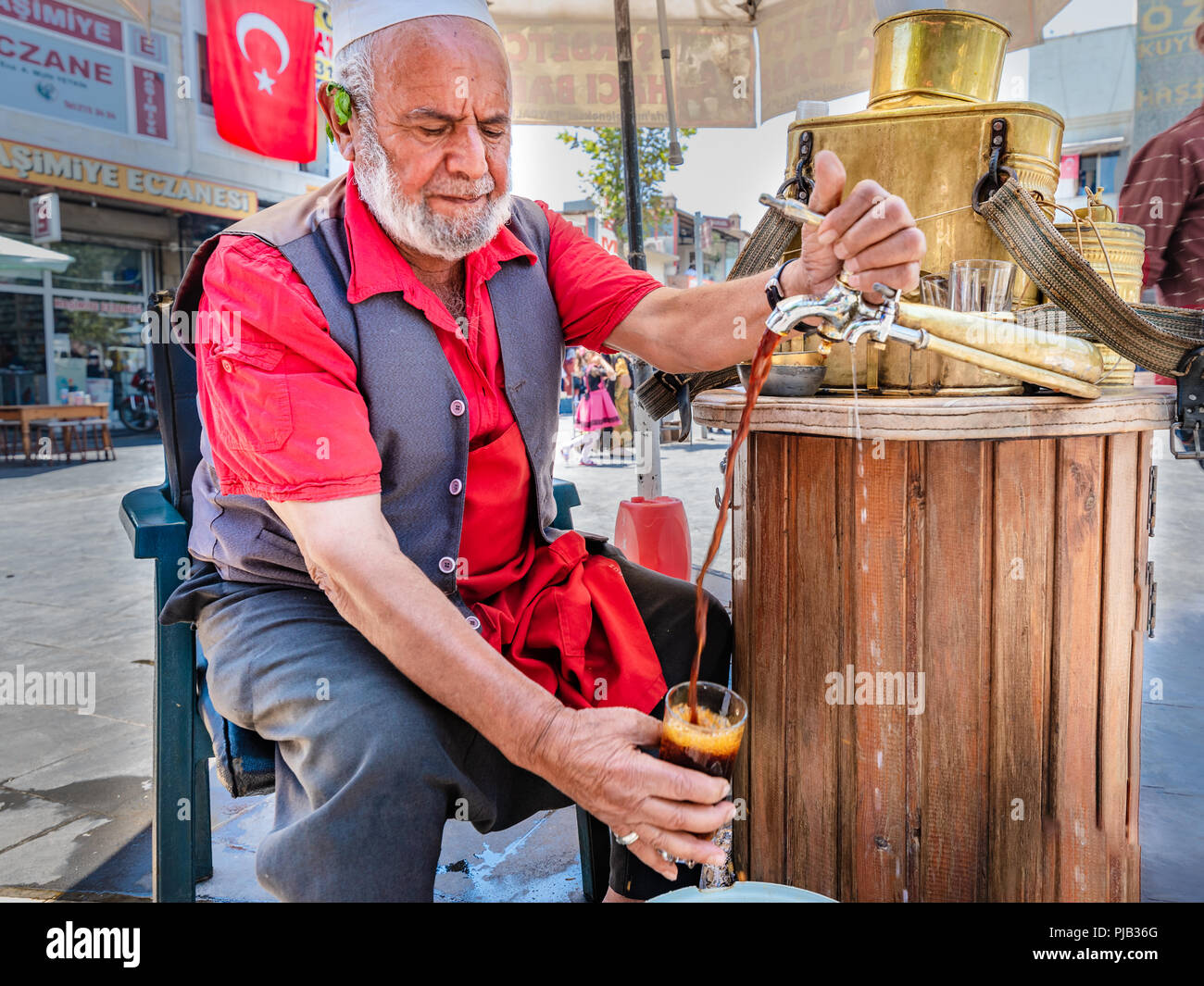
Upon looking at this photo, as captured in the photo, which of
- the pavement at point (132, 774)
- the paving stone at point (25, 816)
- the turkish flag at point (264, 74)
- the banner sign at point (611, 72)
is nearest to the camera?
the pavement at point (132, 774)

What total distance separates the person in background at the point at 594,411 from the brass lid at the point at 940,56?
29.7ft

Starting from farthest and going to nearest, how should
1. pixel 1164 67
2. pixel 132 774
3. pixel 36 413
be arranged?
pixel 36 413, pixel 1164 67, pixel 132 774

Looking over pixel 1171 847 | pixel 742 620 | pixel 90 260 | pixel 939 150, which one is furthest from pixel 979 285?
pixel 90 260

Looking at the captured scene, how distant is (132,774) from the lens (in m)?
2.73

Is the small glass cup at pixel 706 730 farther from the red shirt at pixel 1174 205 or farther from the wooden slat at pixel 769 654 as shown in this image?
the red shirt at pixel 1174 205

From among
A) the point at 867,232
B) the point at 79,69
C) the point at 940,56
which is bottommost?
the point at 867,232

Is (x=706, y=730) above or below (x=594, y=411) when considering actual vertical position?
below

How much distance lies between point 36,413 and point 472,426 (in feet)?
37.3

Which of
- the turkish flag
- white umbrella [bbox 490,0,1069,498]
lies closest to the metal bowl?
white umbrella [bbox 490,0,1069,498]

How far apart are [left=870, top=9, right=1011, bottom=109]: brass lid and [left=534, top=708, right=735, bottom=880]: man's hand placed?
1442 millimetres

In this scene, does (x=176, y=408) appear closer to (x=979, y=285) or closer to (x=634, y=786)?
(x=634, y=786)

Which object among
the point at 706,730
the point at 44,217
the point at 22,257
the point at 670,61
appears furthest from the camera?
the point at 44,217

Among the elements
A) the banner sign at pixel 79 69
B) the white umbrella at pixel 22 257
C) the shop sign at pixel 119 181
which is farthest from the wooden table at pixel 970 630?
the shop sign at pixel 119 181

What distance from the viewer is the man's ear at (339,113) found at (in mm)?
1683
